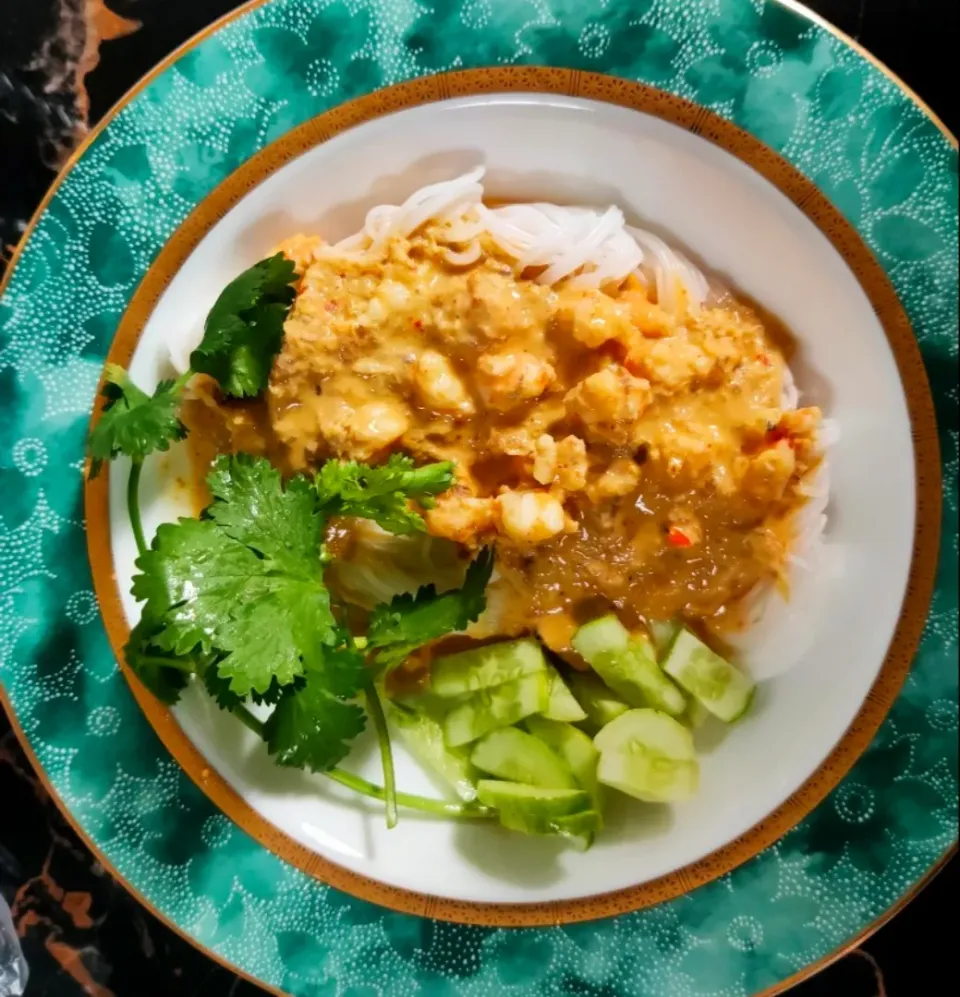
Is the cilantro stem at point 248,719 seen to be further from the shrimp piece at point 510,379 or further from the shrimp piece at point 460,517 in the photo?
the shrimp piece at point 510,379

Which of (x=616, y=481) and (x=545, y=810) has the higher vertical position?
(x=616, y=481)

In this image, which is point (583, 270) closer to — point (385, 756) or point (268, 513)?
point (268, 513)

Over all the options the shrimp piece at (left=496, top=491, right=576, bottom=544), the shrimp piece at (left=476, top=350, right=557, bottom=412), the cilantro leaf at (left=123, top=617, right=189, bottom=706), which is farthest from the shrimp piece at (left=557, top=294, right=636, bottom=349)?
the cilantro leaf at (left=123, top=617, right=189, bottom=706)

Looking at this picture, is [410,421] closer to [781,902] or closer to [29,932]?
[781,902]

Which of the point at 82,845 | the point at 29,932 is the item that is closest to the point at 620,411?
the point at 82,845

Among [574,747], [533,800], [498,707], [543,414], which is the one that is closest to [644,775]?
[574,747]

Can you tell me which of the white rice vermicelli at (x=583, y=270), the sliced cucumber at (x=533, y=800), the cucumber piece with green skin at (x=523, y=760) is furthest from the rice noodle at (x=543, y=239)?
the sliced cucumber at (x=533, y=800)
